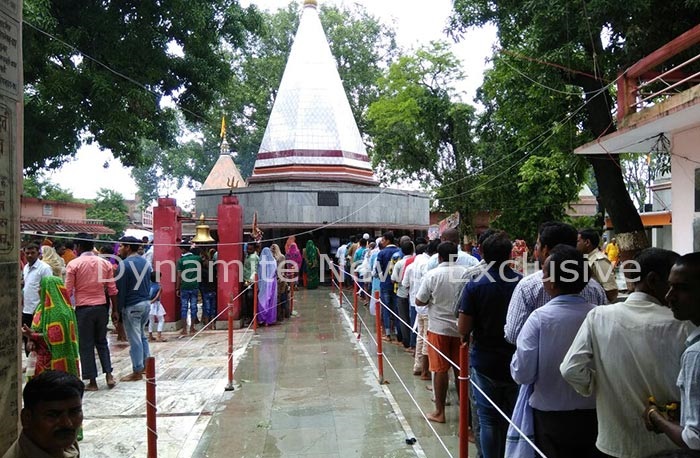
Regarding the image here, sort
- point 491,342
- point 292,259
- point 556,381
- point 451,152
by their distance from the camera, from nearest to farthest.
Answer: point 556,381 → point 491,342 → point 292,259 → point 451,152

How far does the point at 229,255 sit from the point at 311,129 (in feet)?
32.3

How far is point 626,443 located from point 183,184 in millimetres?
43870

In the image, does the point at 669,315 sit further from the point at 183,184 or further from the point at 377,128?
the point at 183,184

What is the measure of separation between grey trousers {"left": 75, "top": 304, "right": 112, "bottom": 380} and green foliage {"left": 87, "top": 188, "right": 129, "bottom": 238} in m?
32.6

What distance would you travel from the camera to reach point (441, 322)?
4.89 m

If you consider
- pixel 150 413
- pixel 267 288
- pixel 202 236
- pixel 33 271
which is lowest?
pixel 150 413

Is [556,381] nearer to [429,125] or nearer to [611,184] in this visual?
[611,184]

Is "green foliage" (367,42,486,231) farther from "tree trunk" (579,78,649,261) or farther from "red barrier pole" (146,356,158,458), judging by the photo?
"red barrier pole" (146,356,158,458)

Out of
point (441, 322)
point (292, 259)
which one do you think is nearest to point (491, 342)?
point (441, 322)

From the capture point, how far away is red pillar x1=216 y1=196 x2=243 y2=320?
32.6ft

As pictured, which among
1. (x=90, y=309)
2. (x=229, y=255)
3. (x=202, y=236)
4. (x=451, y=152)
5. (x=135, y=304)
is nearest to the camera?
(x=90, y=309)

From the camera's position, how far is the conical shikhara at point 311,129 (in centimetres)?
1873

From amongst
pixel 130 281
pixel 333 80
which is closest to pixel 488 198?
pixel 333 80

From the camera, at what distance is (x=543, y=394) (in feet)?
9.20
